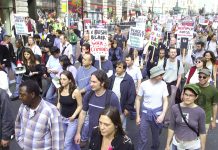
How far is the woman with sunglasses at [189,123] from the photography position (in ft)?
12.5

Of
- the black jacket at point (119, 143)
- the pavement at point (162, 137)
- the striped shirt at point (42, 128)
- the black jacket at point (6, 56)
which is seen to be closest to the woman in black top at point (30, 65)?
the black jacket at point (6, 56)

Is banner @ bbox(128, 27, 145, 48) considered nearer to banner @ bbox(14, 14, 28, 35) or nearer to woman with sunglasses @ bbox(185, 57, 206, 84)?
woman with sunglasses @ bbox(185, 57, 206, 84)

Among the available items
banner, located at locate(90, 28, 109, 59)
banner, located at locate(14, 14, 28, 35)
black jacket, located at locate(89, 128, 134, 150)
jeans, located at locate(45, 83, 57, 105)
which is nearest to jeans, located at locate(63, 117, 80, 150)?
black jacket, located at locate(89, 128, 134, 150)

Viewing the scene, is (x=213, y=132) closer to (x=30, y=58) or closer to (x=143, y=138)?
(x=143, y=138)

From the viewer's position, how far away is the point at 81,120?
4465 mm

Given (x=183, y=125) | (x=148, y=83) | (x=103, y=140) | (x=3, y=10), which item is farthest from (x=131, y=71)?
(x=3, y=10)

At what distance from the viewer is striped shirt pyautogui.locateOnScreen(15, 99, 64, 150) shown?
3367mm

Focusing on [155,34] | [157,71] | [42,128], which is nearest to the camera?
[42,128]

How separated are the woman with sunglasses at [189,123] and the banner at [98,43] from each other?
3776mm

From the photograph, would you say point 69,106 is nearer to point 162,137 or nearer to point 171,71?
point 162,137

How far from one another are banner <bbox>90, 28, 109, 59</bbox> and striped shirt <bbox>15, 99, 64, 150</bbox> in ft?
13.5

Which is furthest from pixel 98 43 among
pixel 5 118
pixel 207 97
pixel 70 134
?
pixel 5 118

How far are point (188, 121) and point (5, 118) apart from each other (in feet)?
6.93

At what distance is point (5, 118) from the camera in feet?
12.5
